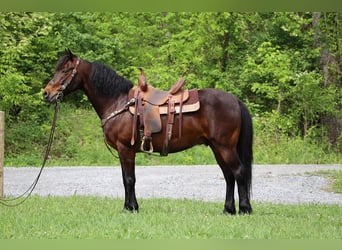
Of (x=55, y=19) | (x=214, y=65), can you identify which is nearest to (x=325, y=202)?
(x=214, y=65)

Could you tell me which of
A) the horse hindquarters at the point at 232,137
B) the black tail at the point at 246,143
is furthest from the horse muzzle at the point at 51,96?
the black tail at the point at 246,143

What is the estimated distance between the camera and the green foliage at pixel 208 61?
53.5ft

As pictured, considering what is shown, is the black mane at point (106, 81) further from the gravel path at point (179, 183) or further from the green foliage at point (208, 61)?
the green foliage at point (208, 61)

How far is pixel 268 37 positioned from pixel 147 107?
43.6ft

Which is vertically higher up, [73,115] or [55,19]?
[55,19]

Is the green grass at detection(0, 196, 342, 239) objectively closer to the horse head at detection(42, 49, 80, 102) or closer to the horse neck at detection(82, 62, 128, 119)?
the horse neck at detection(82, 62, 128, 119)

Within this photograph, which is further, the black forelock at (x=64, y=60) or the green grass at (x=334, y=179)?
the green grass at (x=334, y=179)

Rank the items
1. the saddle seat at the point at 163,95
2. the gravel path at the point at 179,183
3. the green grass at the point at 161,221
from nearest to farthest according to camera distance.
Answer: the green grass at the point at 161,221, the saddle seat at the point at 163,95, the gravel path at the point at 179,183

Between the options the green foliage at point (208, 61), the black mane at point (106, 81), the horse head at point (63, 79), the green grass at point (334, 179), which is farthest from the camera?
the green foliage at point (208, 61)

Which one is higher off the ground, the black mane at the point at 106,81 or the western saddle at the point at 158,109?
the black mane at the point at 106,81

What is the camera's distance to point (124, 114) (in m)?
6.77

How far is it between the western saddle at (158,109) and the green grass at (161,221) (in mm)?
896

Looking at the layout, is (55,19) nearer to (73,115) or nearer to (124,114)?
(73,115)

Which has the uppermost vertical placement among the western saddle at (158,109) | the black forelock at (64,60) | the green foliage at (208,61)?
the black forelock at (64,60)
